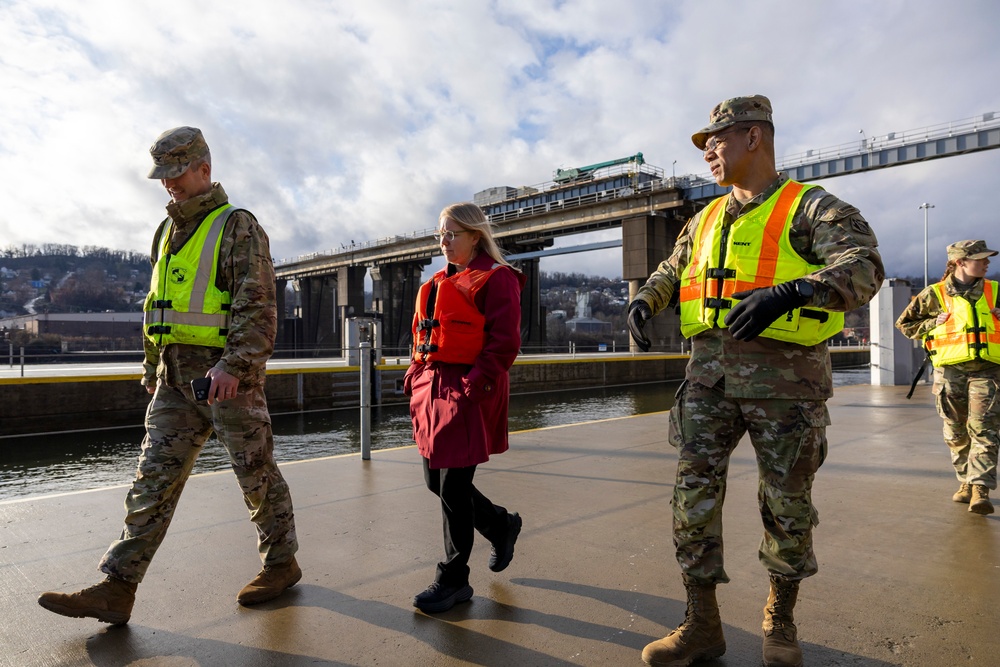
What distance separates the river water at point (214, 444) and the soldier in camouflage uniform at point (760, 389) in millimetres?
6464

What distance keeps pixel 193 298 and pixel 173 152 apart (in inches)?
24.5

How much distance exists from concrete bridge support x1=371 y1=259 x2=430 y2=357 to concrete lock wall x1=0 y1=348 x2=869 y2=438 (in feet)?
127

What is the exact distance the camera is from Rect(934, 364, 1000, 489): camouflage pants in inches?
162

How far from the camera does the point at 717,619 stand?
2.26 meters

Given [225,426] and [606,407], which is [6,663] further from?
[606,407]

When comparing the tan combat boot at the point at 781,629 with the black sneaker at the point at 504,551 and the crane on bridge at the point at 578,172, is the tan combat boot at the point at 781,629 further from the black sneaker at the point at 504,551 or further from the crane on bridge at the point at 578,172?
the crane on bridge at the point at 578,172

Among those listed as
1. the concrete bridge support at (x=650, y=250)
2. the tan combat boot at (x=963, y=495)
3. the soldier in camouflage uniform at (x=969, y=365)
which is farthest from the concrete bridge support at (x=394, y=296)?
the tan combat boot at (x=963, y=495)

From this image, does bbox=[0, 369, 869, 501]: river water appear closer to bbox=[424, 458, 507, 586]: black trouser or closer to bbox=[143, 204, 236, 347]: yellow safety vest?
bbox=[143, 204, 236, 347]: yellow safety vest

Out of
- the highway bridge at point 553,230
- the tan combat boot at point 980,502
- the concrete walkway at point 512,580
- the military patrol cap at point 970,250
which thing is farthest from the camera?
the highway bridge at point 553,230

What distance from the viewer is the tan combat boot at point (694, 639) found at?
218 cm

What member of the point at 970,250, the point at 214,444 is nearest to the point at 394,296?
the point at 214,444

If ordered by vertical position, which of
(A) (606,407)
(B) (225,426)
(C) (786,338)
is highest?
(C) (786,338)

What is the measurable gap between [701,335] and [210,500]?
3.49 metres

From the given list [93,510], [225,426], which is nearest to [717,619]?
[225,426]
